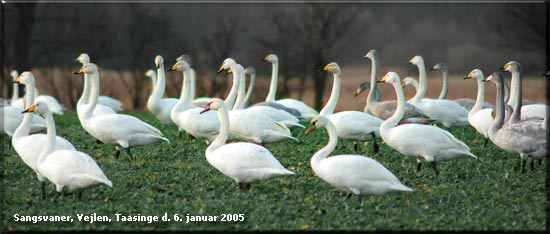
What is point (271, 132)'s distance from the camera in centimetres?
1077

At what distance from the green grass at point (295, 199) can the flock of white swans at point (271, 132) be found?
24cm

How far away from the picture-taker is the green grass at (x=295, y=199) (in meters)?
6.98

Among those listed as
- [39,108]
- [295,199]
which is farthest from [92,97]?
[295,199]

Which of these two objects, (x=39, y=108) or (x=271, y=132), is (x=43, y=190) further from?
(x=271, y=132)

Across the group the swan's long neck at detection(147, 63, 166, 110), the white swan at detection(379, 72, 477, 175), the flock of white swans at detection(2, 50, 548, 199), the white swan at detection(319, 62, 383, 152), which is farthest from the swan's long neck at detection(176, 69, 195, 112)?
the white swan at detection(379, 72, 477, 175)

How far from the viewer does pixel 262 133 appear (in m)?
10.8

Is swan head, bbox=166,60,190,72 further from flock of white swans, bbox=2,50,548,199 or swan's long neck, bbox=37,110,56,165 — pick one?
swan's long neck, bbox=37,110,56,165

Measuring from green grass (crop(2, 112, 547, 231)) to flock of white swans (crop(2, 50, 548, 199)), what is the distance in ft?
0.79

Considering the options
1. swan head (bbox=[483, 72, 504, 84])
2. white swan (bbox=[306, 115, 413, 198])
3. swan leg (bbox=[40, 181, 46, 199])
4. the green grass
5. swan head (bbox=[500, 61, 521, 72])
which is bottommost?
the green grass

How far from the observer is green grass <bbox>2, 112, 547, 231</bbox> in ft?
22.9

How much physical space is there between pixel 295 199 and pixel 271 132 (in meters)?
2.87

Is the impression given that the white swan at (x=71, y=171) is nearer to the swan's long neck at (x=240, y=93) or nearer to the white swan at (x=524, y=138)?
the white swan at (x=524, y=138)

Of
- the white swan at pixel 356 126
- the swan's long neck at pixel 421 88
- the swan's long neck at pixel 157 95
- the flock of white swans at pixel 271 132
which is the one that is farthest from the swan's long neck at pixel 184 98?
the swan's long neck at pixel 421 88

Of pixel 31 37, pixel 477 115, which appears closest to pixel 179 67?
pixel 477 115
